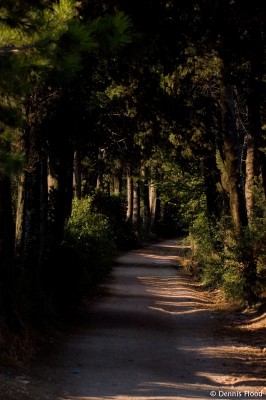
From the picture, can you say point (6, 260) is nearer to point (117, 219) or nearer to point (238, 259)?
point (238, 259)

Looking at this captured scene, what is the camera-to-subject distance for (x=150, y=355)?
12.9m

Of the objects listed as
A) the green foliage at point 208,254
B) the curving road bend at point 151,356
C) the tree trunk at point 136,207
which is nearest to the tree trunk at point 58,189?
the curving road bend at point 151,356

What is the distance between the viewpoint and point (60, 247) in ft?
58.2

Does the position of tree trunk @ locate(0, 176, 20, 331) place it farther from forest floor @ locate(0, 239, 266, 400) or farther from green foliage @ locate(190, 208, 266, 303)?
green foliage @ locate(190, 208, 266, 303)

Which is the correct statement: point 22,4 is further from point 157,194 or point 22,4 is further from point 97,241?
point 157,194

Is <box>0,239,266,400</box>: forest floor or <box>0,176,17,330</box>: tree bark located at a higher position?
<box>0,176,17,330</box>: tree bark

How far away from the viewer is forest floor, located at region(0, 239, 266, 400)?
9961 mm

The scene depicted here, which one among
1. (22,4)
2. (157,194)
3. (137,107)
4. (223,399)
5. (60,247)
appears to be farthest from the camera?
(157,194)

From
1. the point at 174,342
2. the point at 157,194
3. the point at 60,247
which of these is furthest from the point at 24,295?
the point at 157,194

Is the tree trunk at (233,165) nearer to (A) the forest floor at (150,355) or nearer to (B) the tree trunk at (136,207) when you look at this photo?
(A) the forest floor at (150,355)

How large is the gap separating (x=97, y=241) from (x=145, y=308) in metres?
4.88

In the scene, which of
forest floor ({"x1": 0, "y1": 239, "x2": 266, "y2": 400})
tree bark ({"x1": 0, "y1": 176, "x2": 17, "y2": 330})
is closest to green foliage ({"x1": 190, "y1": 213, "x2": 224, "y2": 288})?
forest floor ({"x1": 0, "y1": 239, "x2": 266, "y2": 400})

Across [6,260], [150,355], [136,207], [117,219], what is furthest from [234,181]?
[136,207]

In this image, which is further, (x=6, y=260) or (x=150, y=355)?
(x=150, y=355)
